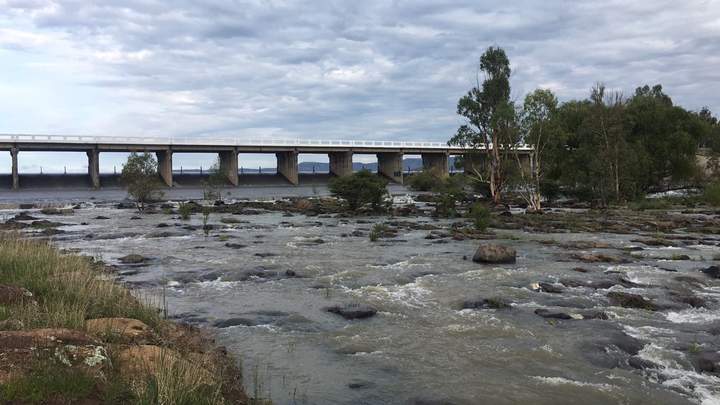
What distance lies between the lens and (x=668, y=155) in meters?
65.2

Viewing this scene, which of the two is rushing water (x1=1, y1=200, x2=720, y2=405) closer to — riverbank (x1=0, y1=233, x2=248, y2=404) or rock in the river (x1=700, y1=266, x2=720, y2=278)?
rock in the river (x1=700, y1=266, x2=720, y2=278)

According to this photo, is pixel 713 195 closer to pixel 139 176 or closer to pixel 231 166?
pixel 139 176

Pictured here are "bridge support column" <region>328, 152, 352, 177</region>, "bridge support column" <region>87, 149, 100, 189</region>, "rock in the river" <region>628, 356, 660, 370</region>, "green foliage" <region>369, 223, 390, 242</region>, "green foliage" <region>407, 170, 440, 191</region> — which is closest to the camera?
"rock in the river" <region>628, 356, 660, 370</region>

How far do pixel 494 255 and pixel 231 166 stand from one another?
265 feet

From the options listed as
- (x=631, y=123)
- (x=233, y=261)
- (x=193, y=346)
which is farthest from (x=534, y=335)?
(x=631, y=123)

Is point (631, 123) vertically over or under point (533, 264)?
over

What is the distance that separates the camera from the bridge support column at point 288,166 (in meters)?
102

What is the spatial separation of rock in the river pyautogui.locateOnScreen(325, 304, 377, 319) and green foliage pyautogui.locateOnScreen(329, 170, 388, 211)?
36144mm

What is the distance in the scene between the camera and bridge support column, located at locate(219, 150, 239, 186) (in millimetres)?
96438

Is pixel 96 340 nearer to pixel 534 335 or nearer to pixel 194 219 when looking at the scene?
pixel 534 335

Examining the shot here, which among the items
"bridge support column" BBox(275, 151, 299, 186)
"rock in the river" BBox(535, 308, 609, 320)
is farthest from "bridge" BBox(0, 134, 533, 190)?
"rock in the river" BBox(535, 308, 609, 320)

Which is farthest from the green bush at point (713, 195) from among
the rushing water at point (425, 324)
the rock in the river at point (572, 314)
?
the rock in the river at point (572, 314)

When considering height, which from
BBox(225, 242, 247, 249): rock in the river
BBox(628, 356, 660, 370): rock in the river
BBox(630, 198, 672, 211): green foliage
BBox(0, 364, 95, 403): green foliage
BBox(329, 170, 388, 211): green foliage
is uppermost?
BBox(329, 170, 388, 211): green foliage

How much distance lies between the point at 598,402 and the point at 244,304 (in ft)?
32.8
